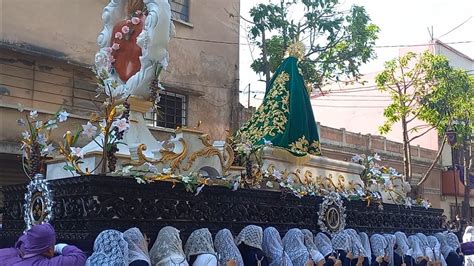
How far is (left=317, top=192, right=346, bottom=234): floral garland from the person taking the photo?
591 cm

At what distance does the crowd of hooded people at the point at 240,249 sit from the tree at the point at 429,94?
8.95 m

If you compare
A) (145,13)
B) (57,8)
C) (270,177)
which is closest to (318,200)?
(270,177)

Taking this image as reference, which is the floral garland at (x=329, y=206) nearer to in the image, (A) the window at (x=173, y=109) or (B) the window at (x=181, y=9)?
(A) the window at (x=173, y=109)

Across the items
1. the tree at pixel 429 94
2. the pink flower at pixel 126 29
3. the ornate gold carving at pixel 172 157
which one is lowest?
the ornate gold carving at pixel 172 157

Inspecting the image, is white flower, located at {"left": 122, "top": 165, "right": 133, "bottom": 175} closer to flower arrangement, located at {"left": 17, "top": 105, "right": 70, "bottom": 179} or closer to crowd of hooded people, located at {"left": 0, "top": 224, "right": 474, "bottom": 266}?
crowd of hooded people, located at {"left": 0, "top": 224, "right": 474, "bottom": 266}

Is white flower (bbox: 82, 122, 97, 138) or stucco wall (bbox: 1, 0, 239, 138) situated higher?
stucco wall (bbox: 1, 0, 239, 138)

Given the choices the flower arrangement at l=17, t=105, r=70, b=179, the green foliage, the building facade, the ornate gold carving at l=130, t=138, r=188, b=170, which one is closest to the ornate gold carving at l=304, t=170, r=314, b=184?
the ornate gold carving at l=130, t=138, r=188, b=170

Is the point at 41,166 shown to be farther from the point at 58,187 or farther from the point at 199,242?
the point at 199,242

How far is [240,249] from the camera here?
4.88 metres

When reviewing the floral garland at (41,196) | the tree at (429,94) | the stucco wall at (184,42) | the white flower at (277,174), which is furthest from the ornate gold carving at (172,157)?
the tree at (429,94)

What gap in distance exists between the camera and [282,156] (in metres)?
6.32

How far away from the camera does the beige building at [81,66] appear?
1080cm

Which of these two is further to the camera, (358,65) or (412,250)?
(358,65)

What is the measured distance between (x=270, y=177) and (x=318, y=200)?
2.06 feet
